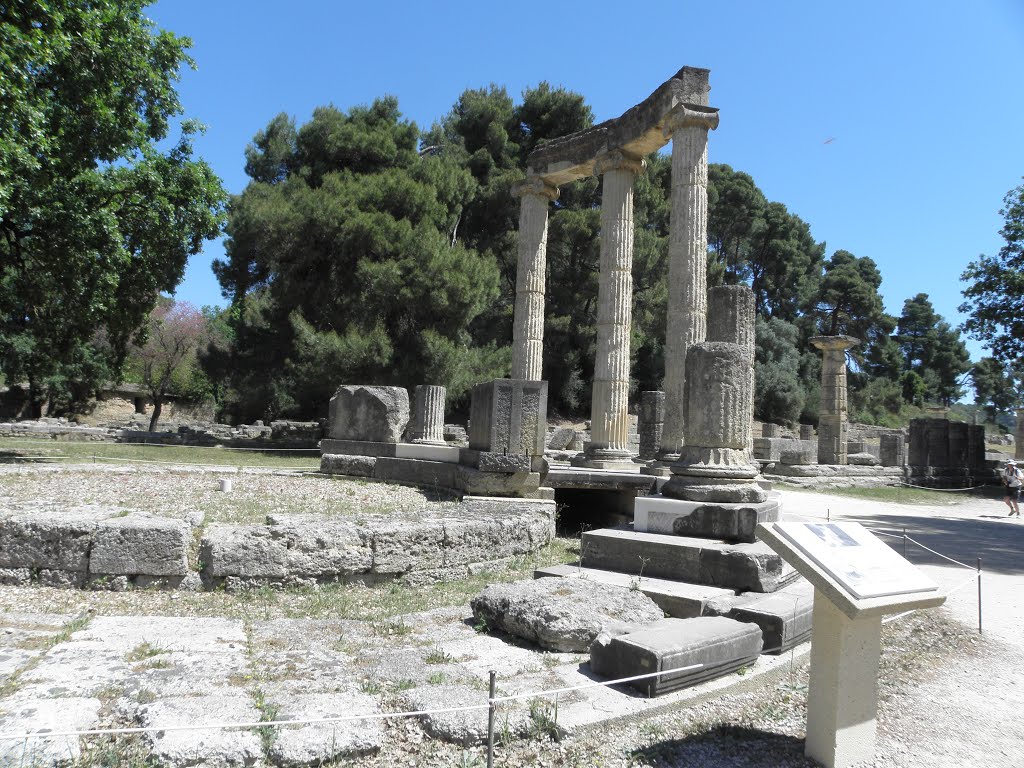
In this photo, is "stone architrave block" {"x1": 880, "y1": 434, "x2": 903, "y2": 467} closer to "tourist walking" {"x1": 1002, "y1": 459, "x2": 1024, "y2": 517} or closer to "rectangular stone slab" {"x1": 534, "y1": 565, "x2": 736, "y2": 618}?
"tourist walking" {"x1": 1002, "y1": 459, "x2": 1024, "y2": 517}

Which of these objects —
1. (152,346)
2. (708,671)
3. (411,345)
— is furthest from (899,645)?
(152,346)

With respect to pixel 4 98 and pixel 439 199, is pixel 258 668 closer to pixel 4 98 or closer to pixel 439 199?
pixel 4 98

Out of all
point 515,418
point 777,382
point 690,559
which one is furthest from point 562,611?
point 777,382

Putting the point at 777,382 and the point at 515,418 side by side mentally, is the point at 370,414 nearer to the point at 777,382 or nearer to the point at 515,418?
the point at 515,418

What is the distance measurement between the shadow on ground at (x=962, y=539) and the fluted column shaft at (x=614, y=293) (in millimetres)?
5016

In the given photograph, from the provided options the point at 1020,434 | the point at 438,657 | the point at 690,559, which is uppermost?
the point at 1020,434

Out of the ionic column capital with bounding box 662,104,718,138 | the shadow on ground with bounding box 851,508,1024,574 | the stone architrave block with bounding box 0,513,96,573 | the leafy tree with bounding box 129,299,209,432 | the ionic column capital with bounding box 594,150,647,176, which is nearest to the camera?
the stone architrave block with bounding box 0,513,96,573

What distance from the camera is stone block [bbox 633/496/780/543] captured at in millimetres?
6500

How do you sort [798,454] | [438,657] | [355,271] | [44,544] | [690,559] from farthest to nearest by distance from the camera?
[355,271], [798,454], [690,559], [44,544], [438,657]

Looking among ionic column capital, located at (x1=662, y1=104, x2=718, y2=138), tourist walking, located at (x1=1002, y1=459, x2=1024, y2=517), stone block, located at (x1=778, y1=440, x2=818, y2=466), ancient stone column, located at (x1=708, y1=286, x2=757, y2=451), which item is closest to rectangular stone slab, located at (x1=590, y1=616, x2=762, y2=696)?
ancient stone column, located at (x1=708, y1=286, x2=757, y2=451)

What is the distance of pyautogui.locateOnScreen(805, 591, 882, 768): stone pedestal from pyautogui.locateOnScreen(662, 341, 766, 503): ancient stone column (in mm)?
3805

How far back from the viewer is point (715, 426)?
7.14m

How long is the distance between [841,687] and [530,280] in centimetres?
1300

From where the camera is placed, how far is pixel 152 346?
3195 cm
